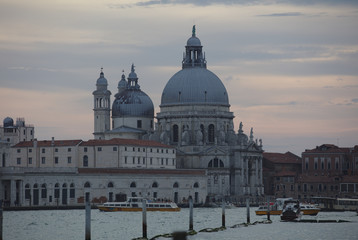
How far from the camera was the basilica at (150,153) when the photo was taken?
129625 mm

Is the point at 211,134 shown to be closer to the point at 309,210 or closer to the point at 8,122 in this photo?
the point at 8,122

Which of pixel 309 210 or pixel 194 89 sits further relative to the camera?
pixel 194 89

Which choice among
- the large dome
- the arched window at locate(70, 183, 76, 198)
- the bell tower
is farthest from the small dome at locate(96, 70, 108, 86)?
the arched window at locate(70, 183, 76, 198)

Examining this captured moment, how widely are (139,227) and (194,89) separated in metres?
68.3

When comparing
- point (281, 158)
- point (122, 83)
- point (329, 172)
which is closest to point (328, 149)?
point (329, 172)

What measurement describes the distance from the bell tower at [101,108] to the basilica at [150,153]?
5.5 inches

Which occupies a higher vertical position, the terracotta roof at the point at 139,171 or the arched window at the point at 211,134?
the arched window at the point at 211,134

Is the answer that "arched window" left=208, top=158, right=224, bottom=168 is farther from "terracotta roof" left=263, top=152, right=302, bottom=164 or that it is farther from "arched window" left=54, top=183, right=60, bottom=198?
"arched window" left=54, top=183, right=60, bottom=198

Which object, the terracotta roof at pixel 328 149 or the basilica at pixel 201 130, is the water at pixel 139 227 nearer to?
the basilica at pixel 201 130

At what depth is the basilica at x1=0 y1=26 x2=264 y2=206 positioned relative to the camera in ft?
425

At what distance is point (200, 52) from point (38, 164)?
32.3 meters

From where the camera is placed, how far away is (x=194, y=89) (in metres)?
159

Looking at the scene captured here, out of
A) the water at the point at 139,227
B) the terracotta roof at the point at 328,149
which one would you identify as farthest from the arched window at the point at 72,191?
the terracotta roof at the point at 328,149

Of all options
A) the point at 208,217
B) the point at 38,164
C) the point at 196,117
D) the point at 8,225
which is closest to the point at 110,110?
the point at 196,117
